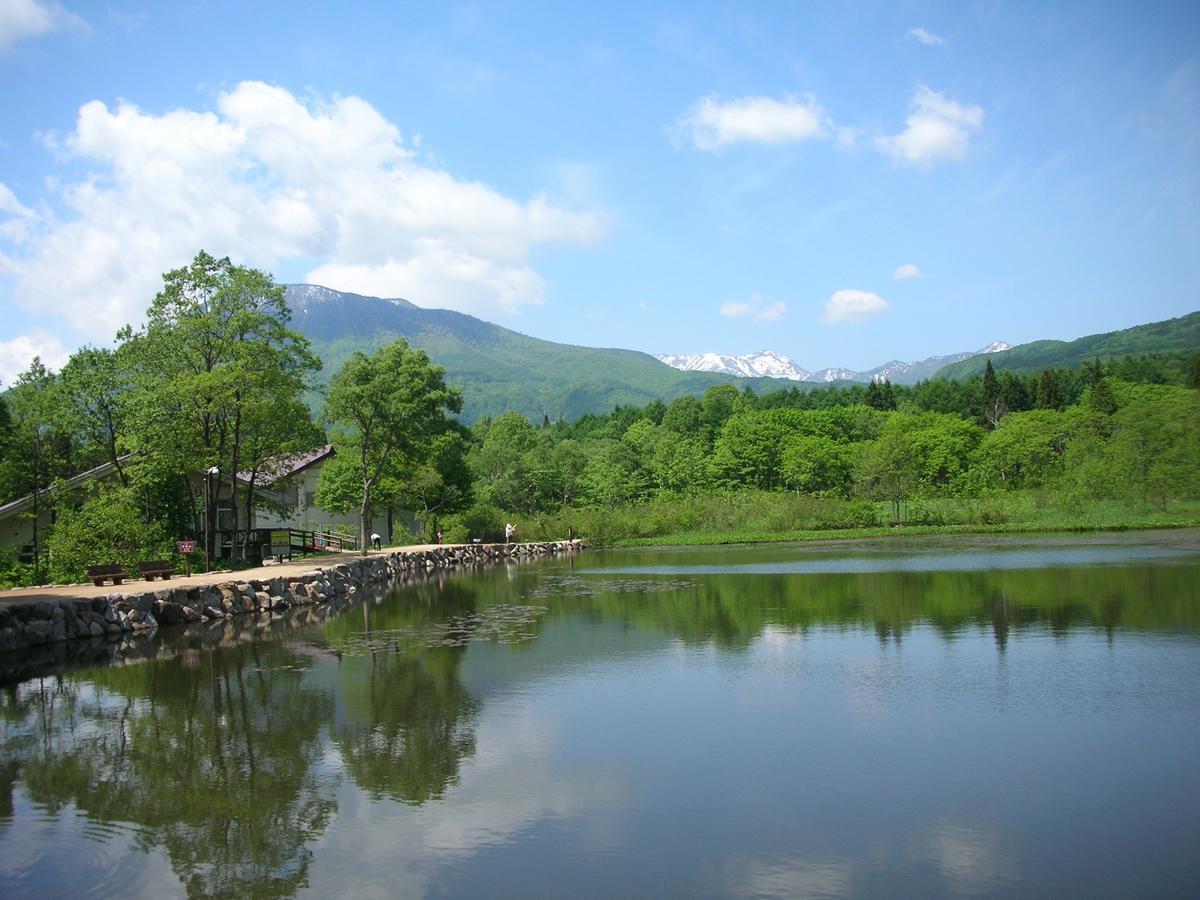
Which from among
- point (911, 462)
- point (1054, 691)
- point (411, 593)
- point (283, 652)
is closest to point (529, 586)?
point (411, 593)

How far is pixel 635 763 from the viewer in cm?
898

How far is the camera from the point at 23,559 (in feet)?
111

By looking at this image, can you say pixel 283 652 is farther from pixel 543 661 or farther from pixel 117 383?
pixel 117 383

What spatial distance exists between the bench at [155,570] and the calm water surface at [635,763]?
8.71 metres

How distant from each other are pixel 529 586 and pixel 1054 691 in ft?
66.5

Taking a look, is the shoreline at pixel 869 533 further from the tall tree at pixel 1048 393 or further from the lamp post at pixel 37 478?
the tall tree at pixel 1048 393

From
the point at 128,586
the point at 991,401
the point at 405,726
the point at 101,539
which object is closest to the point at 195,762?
the point at 405,726

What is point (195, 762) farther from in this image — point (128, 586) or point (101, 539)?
point (101, 539)

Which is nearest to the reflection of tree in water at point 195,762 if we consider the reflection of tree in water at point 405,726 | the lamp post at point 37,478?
the reflection of tree in water at point 405,726

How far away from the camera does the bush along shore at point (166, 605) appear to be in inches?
727

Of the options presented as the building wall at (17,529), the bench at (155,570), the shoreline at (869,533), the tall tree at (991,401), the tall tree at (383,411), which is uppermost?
the tall tree at (991,401)

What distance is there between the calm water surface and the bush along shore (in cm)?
326

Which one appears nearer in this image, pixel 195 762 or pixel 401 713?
pixel 195 762

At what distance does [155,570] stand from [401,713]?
17.1 m
